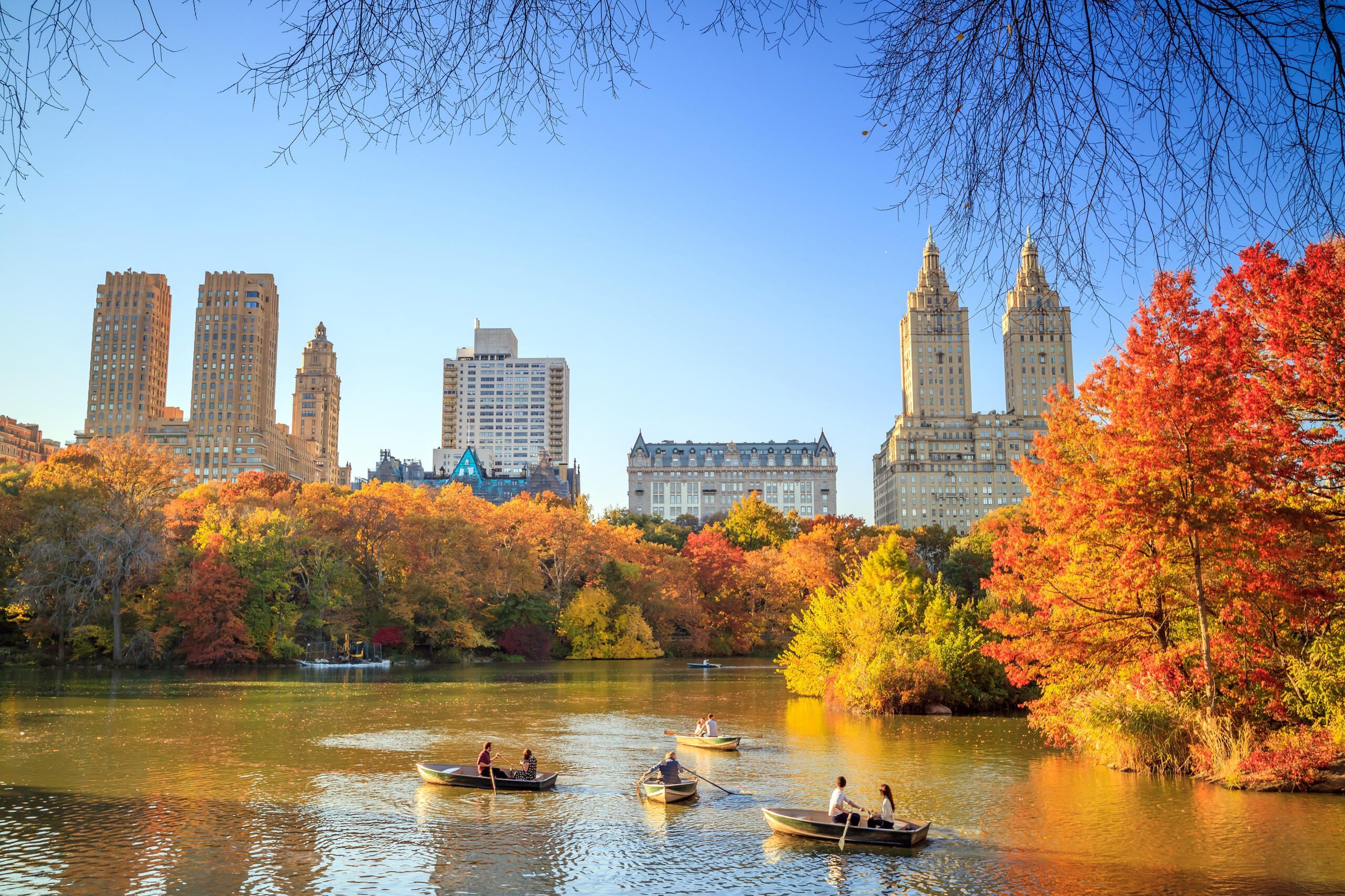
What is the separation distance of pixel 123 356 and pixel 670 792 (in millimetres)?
185274

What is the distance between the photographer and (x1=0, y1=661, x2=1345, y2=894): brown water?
13320mm

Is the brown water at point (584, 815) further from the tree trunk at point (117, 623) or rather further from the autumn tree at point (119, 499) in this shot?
the tree trunk at point (117, 623)

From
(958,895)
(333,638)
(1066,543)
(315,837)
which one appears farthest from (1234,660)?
(333,638)

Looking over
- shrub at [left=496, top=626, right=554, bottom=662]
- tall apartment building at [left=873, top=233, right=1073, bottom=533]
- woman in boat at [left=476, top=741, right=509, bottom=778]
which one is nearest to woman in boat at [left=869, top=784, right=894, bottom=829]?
woman in boat at [left=476, top=741, right=509, bottom=778]

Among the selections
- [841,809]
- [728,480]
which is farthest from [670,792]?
[728,480]

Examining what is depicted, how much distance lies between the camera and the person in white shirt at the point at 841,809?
15258 millimetres

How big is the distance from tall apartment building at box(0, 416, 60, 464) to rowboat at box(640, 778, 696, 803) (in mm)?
145654

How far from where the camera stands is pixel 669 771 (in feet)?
61.2

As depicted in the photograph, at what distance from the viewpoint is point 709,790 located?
1961 cm

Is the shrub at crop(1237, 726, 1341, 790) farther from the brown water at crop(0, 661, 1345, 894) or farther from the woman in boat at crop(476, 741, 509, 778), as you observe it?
the woman in boat at crop(476, 741, 509, 778)

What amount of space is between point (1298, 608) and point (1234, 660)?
5.81ft

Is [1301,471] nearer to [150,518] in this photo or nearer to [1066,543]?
[1066,543]

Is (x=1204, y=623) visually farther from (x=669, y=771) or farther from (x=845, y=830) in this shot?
(x=669, y=771)

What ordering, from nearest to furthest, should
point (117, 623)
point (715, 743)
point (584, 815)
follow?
point (584, 815) < point (715, 743) < point (117, 623)
